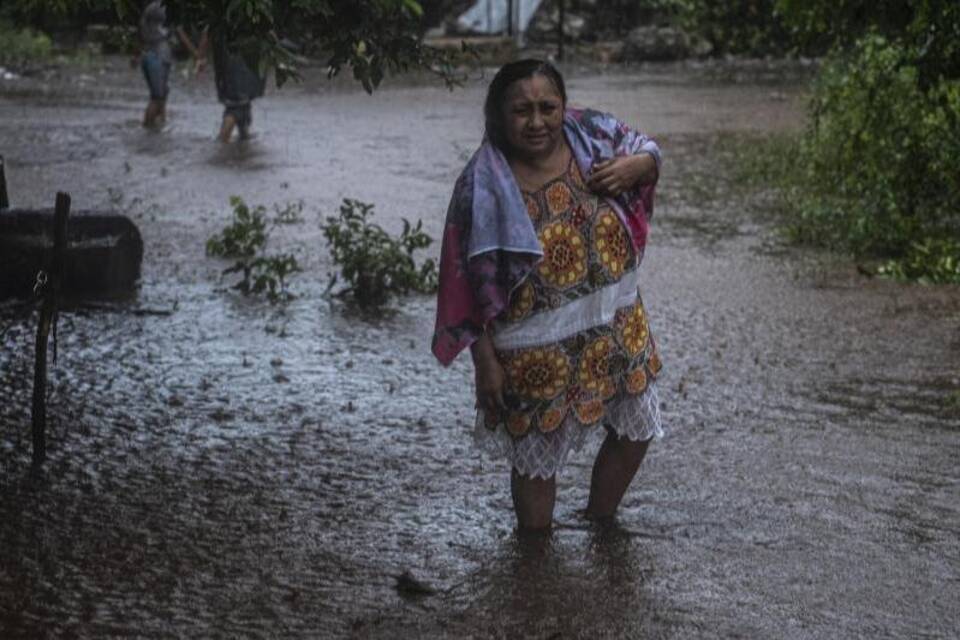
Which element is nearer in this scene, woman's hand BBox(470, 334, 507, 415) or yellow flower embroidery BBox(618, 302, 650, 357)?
woman's hand BBox(470, 334, 507, 415)

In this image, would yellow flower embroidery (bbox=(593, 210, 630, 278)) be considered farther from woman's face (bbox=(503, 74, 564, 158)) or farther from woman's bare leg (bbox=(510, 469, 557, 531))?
woman's bare leg (bbox=(510, 469, 557, 531))

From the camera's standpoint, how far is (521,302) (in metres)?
4.77

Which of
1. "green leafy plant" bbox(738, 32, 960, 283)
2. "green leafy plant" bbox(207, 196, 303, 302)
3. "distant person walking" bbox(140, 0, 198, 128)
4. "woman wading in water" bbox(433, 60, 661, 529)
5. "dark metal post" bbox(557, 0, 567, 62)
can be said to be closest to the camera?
"woman wading in water" bbox(433, 60, 661, 529)

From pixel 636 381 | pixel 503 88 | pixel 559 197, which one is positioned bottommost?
pixel 636 381

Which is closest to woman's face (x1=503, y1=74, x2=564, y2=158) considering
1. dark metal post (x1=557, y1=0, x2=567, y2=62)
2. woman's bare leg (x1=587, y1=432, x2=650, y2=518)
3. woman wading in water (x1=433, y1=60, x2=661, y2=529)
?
woman wading in water (x1=433, y1=60, x2=661, y2=529)

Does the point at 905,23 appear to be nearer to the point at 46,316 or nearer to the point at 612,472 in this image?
the point at 612,472

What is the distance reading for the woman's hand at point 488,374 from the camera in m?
4.77

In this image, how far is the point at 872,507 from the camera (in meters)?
5.41

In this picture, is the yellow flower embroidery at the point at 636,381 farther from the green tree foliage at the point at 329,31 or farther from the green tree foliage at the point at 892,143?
the green tree foliage at the point at 892,143

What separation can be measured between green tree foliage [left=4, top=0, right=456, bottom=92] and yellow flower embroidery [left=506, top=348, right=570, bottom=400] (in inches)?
46.4

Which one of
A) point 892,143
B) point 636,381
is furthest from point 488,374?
point 892,143

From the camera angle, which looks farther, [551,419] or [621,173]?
[551,419]

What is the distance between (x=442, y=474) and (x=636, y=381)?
3.65ft

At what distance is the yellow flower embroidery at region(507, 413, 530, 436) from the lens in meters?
4.88
